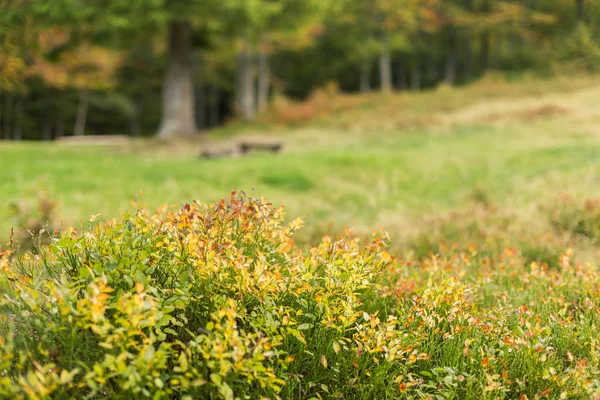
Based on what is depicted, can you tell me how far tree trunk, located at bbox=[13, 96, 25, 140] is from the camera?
3872cm

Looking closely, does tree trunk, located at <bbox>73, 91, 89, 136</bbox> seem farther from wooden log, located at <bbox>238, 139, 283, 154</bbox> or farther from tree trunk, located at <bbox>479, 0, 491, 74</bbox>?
tree trunk, located at <bbox>479, 0, 491, 74</bbox>

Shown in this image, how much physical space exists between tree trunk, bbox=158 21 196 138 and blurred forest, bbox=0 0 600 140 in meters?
0.04

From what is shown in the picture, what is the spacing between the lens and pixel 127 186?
30.7 feet

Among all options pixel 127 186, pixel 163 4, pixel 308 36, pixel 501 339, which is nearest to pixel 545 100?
pixel 308 36

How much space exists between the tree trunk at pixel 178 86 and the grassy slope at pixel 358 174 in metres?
1.93

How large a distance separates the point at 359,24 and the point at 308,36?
553 centimetres

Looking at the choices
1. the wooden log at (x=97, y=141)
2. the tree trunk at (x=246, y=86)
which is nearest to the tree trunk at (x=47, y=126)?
the wooden log at (x=97, y=141)

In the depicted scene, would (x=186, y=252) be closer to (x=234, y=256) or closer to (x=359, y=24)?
(x=234, y=256)

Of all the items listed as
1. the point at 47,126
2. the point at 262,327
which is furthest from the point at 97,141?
the point at 47,126

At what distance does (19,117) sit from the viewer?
38.5 metres

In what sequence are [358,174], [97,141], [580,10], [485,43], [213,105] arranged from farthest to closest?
[213,105], [485,43], [580,10], [97,141], [358,174]

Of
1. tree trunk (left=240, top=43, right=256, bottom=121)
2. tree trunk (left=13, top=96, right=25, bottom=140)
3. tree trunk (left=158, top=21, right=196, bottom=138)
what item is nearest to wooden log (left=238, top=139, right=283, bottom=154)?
tree trunk (left=158, top=21, right=196, bottom=138)

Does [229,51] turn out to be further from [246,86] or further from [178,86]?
[178,86]

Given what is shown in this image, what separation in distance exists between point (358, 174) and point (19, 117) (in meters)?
36.0
